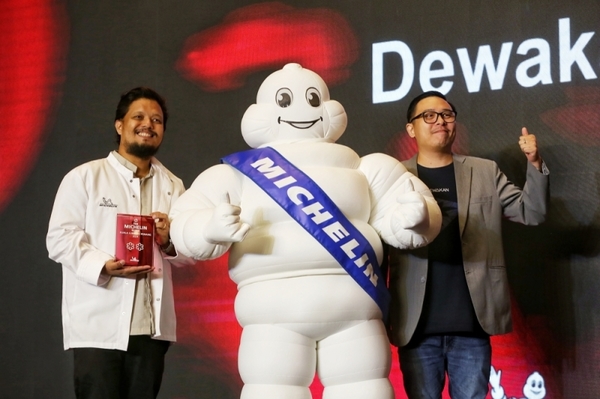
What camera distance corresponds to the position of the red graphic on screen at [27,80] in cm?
393

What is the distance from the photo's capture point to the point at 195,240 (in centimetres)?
221

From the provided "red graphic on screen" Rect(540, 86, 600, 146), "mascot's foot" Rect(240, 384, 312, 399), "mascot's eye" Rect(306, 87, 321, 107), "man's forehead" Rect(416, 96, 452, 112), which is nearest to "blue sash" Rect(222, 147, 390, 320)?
"mascot's eye" Rect(306, 87, 321, 107)

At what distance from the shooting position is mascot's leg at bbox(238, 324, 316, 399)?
2.18 m

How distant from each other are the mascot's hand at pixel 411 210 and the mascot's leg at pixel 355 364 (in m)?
0.30

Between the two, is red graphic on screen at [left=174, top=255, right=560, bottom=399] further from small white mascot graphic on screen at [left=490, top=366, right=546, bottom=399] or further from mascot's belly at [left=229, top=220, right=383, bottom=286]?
mascot's belly at [left=229, top=220, right=383, bottom=286]

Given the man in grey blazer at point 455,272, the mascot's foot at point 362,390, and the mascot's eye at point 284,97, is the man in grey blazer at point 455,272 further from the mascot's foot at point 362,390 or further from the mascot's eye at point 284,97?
the mascot's eye at point 284,97

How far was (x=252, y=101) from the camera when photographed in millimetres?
3609

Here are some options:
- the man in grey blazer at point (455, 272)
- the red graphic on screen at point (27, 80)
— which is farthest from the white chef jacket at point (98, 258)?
the red graphic on screen at point (27, 80)

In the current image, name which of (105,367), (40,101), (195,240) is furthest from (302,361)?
(40,101)

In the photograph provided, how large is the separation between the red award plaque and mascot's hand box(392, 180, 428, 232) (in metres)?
0.76

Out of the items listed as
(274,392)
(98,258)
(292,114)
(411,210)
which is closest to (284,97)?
(292,114)

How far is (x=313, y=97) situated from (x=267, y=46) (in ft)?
4.05

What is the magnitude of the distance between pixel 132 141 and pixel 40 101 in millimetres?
1471

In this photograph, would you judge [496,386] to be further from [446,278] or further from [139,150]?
[139,150]
